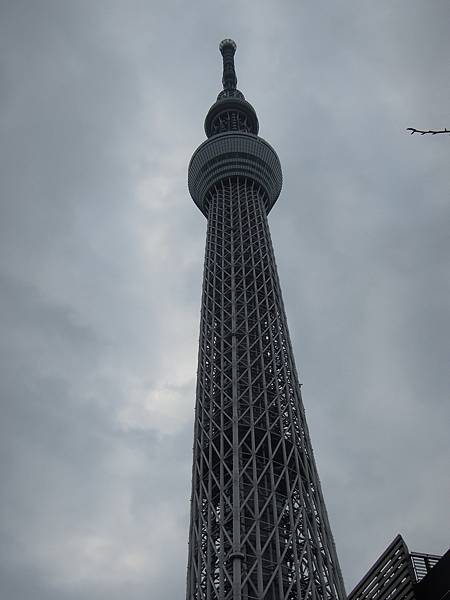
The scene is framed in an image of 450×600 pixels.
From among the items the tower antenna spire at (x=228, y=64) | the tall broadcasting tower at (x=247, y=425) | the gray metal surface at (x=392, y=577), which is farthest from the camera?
the tower antenna spire at (x=228, y=64)

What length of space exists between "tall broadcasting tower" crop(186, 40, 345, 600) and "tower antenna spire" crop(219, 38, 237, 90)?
1822 cm

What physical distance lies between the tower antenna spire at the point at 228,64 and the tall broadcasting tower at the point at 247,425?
18224mm

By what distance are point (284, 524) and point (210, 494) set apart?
5.82 metres

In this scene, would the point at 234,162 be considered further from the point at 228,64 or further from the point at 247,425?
the point at 247,425

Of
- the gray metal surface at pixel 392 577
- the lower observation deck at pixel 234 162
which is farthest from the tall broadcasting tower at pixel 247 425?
the gray metal surface at pixel 392 577

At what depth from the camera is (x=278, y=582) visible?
4356 centimetres

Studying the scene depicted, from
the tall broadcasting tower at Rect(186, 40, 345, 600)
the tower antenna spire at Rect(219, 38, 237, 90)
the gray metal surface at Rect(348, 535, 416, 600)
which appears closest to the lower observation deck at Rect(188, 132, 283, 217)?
the tall broadcasting tower at Rect(186, 40, 345, 600)

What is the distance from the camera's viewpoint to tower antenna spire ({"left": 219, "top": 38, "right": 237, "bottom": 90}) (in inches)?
3873

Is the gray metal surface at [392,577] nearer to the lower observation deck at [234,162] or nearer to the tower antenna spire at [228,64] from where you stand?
the lower observation deck at [234,162]

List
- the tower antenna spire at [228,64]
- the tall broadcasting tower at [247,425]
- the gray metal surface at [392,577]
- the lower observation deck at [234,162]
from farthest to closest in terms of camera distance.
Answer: the tower antenna spire at [228,64]
the lower observation deck at [234,162]
the tall broadcasting tower at [247,425]
the gray metal surface at [392,577]

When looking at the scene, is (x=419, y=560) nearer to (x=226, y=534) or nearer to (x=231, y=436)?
(x=226, y=534)

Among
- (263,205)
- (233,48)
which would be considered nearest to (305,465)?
(263,205)

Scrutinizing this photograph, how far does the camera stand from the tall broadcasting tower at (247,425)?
4512cm

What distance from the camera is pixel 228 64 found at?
10181 centimetres
